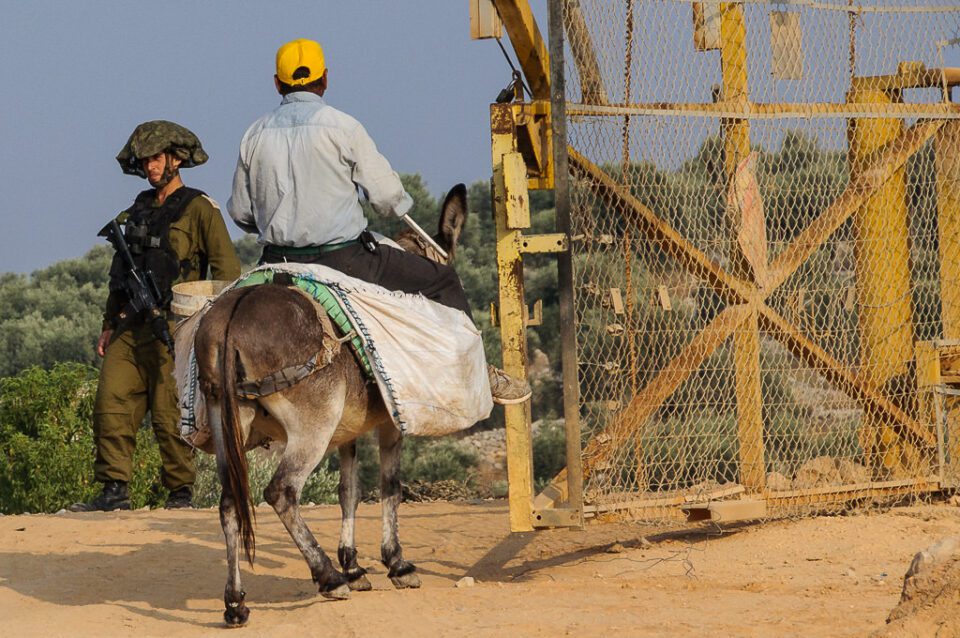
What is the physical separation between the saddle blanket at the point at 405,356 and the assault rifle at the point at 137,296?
2746 millimetres

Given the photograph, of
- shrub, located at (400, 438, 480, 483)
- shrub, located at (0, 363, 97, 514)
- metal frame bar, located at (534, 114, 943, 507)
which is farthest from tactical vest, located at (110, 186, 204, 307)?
shrub, located at (400, 438, 480, 483)

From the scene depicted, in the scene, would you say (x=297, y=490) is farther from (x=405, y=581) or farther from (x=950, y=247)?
(x=950, y=247)

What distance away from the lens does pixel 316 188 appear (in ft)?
26.0

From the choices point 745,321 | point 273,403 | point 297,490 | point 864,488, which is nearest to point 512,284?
point 745,321

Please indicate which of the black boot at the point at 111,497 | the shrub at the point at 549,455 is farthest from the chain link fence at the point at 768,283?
the shrub at the point at 549,455

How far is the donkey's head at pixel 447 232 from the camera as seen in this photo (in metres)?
8.66

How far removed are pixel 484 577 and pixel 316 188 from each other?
8.49ft

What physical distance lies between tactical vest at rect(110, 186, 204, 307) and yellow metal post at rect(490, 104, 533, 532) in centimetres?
332

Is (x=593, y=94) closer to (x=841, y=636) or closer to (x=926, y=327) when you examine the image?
(x=926, y=327)

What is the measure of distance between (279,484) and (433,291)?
5.04 feet

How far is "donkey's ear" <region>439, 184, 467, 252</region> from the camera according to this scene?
8719 millimetres

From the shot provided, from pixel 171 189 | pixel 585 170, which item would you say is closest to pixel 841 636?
pixel 585 170

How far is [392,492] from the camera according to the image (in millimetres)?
8430

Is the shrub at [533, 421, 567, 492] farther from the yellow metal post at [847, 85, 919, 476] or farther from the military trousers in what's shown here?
the yellow metal post at [847, 85, 919, 476]
